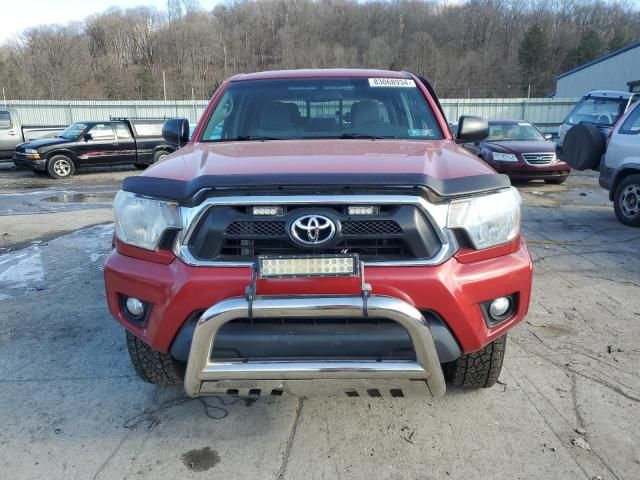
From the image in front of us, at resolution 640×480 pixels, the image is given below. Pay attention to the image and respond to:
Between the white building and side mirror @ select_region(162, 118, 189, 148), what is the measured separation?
27.2 meters

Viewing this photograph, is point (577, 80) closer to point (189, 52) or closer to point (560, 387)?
point (560, 387)

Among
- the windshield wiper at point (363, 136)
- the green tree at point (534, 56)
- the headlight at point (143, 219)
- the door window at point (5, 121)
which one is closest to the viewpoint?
the headlight at point (143, 219)

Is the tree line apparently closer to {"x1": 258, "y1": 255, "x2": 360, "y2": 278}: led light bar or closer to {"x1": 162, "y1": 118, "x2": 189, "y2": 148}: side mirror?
{"x1": 162, "y1": 118, "x2": 189, "y2": 148}: side mirror

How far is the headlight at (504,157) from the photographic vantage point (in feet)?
36.2

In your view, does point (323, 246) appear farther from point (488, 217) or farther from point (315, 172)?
point (488, 217)

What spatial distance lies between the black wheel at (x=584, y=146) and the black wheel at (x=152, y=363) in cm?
701

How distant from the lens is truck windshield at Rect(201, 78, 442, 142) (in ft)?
11.3

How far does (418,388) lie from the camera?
2273 mm

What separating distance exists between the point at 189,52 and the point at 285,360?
261 feet

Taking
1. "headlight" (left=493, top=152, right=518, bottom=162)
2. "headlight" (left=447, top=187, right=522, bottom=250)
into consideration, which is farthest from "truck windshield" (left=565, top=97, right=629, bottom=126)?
"headlight" (left=447, top=187, right=522, bottom=250)

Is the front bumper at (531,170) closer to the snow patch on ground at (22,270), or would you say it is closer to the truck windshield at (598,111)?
the truck windshield at (598,111)

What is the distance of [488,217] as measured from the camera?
2324 mm

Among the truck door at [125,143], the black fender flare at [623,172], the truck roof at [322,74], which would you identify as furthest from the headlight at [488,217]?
the truck door at [125,143]

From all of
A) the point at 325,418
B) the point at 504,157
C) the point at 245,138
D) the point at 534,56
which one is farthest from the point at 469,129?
the point at 534,56
